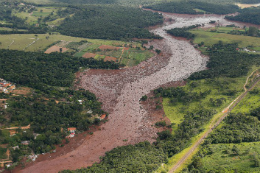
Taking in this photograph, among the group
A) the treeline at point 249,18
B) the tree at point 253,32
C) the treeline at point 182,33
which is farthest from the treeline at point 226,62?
the treeline at point 249,18

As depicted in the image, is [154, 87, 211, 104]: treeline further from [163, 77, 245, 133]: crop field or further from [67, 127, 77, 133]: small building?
[67, 127, 77, 133]: small building

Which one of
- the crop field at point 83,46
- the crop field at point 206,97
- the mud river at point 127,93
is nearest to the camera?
the mud river at point 127,93

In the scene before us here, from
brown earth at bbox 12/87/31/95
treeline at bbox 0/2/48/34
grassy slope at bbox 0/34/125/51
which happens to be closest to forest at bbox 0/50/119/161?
brown earth at bbox 12/87/31/95

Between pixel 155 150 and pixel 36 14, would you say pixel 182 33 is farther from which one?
pixel 36 14

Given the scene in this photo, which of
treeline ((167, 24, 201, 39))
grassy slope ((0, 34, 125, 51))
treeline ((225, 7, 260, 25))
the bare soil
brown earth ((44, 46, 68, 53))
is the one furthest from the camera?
treeline ((225, 7, 260, 25))

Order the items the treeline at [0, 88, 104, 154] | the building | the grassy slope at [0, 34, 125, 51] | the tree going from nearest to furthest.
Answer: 1. the treeline at [0, 88, 104, 154]
2. the building
3. the grassy slope at [0, 34, 125, 51]
4. the tree

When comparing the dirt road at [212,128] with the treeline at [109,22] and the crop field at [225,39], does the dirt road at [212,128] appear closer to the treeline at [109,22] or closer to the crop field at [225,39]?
the crop field at [225,39]
